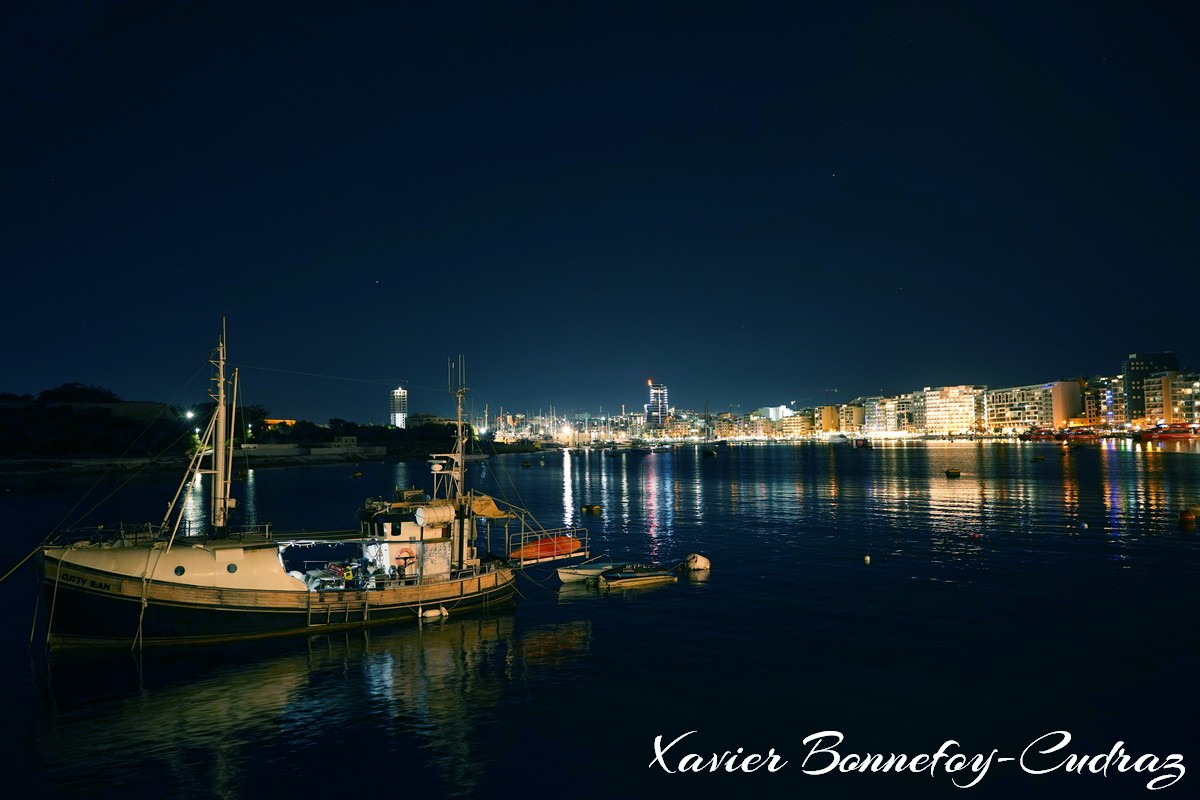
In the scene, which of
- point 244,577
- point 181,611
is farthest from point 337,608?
point 181,611

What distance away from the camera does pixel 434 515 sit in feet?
103

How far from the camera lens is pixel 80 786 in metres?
16.7

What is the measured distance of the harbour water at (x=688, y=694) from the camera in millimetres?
17406

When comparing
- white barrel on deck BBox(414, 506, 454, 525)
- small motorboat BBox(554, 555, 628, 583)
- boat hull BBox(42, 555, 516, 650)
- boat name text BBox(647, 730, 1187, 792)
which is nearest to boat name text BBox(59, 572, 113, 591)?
boat hull BBox(42, 555, 516, 650)

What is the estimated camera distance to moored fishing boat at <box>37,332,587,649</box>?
25.2 metres

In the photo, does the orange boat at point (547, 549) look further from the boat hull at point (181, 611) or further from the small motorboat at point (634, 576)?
the boat hull at point (181, 611)

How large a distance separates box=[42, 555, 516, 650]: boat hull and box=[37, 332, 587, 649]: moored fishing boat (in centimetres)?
4

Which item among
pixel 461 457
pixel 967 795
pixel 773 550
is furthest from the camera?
pixel 773 550

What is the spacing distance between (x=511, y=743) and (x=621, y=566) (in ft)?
72.2

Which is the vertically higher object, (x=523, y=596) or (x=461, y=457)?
(x=461, y=457)

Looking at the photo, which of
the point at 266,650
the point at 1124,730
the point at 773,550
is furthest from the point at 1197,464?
the point at 266,650

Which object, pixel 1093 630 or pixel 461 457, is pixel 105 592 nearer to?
pixel 461 457

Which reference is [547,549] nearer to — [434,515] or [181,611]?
[434,515]

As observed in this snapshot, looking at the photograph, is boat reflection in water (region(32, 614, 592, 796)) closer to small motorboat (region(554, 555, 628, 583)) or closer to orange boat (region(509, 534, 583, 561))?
orange boat (region(509, 534, 583, 561))
